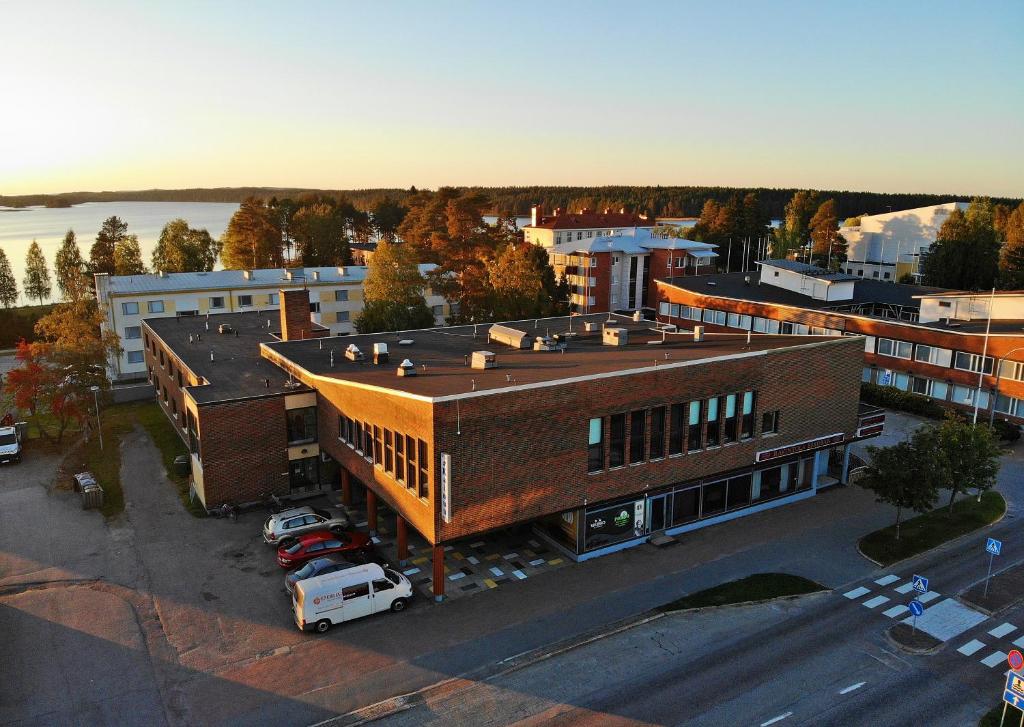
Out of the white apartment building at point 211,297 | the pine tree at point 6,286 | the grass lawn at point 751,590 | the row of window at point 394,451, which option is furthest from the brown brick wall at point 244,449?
the pine tree at point 6,286

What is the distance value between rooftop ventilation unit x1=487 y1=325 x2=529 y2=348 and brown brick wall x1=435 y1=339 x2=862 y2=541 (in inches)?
353

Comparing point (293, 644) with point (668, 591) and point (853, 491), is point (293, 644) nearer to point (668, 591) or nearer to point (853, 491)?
point (668, 591)

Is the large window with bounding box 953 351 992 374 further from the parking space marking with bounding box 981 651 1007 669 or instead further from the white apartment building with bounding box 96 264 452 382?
the white apartment building with bounding box 96 264 452 382

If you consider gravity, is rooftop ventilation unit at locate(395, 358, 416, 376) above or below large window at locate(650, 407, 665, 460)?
above

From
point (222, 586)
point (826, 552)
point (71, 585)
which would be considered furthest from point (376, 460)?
point (826, 552)

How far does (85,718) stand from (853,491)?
106 feet

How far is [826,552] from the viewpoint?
28734 millimetres

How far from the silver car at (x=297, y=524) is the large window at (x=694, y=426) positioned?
580 inches

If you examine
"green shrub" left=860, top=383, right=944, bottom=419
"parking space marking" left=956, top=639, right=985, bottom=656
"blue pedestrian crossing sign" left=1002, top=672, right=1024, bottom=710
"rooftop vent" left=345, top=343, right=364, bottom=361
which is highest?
"rooftop vent" left=345, top=343, right=364, bottom=361

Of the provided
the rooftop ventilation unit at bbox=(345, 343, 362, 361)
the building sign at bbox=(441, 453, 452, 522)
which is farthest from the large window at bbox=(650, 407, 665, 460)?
the rooftop ventilation unit at bbox=(345, 343, 362, 361)

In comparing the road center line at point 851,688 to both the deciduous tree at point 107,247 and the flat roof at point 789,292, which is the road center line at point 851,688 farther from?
Answer: the deciduous tree at point 107,247

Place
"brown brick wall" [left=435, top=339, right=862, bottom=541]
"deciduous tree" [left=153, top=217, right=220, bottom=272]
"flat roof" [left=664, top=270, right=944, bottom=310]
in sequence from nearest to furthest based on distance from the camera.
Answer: "brown brick wall" [left=435, top=339, right=862, bottom=541], "flat roof" [left=664, top=270, right=944, bottom=310], "deciduous tree" [left=153, top=217, right=220, bottom=272]

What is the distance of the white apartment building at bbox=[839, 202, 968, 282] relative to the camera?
10938cm

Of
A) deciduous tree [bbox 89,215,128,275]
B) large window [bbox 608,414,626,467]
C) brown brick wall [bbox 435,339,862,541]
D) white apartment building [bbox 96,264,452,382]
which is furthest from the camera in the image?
deciduous tree [bbox 89,215,128,275]
